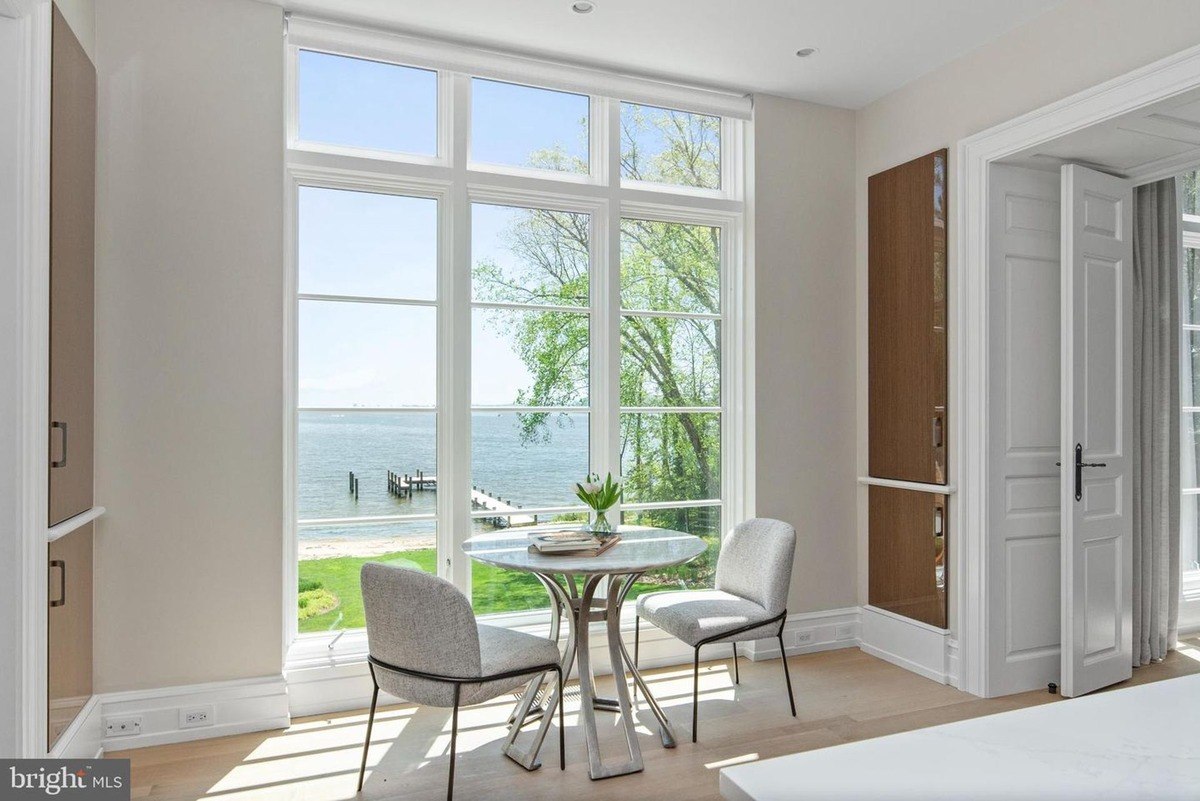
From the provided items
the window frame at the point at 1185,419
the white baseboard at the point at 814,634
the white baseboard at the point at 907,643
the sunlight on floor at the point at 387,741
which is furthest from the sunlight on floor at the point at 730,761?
the window frame at the point at 1185,419

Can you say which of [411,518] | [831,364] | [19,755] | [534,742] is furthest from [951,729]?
[831,364]

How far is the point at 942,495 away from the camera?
145 inches

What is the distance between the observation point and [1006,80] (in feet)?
11.1

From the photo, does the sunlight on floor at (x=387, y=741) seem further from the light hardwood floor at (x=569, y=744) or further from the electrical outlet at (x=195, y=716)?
the electrical outlet at (x=195, y=716)

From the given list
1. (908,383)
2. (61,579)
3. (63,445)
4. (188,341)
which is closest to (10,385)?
(63,445)

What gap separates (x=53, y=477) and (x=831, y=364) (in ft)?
11.5

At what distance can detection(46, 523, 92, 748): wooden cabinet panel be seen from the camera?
7.91 ft

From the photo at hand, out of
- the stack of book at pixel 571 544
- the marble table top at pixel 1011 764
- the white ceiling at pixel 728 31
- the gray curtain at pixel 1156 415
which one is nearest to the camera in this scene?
the marble table top at pixel 1011 764

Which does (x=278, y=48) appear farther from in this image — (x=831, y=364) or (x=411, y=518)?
(x=831, y=364)

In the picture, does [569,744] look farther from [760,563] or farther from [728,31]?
[728,31]

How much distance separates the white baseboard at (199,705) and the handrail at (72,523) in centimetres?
72

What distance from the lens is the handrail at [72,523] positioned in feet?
A: 7.64

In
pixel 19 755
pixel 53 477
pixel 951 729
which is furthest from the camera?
pixel 53 477
